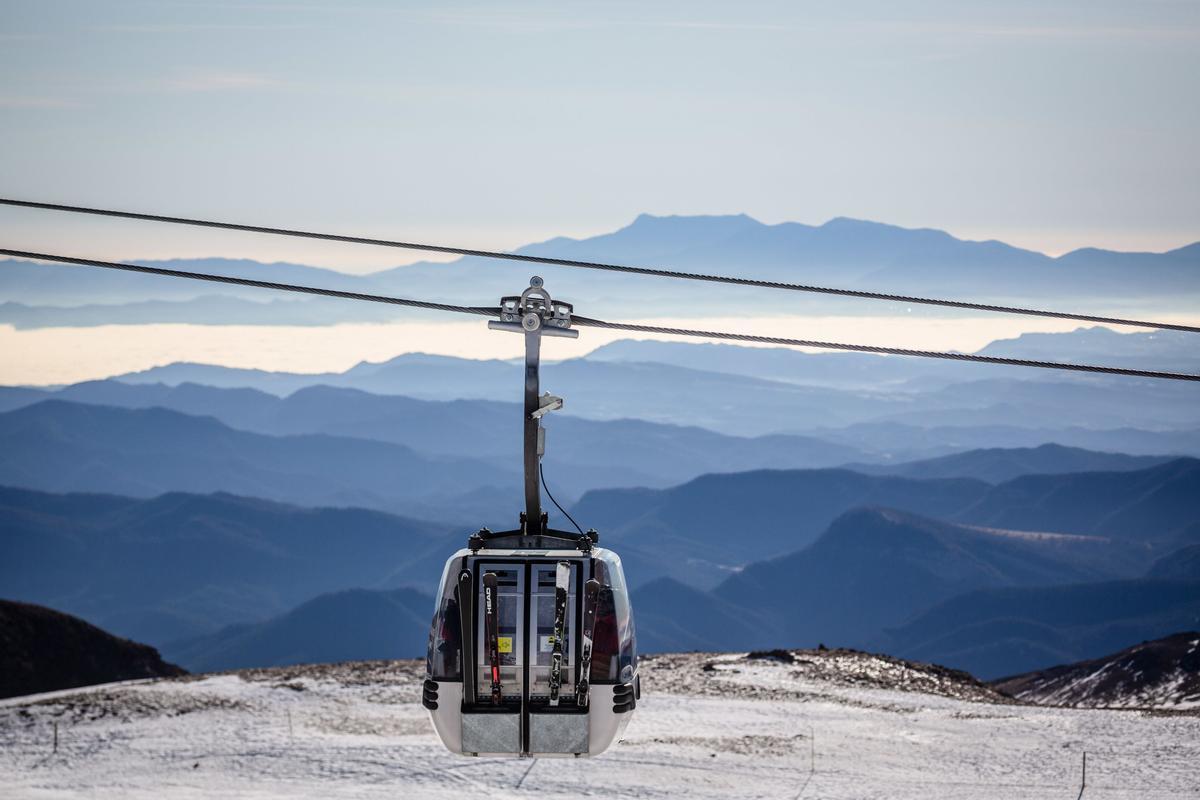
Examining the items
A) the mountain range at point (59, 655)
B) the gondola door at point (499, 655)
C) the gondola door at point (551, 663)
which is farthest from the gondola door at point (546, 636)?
the mountain range at point (59, 655)

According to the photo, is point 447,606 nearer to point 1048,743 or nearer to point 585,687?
point 585,687

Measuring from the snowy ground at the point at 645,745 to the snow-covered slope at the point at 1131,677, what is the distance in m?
26.1

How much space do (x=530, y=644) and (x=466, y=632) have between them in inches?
31.7

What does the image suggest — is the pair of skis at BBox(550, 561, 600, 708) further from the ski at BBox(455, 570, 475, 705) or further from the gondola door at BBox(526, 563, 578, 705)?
the ski at BBox(455, 570, 475, 705)

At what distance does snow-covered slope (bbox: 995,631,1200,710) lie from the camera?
217ft

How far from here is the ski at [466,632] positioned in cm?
1566

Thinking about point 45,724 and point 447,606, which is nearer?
point 447,606

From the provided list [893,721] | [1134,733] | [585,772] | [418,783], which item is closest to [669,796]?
[585,772]

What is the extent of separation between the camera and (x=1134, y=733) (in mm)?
36625

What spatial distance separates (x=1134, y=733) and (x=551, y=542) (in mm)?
26711

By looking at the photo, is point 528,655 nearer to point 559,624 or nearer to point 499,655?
point 499,655

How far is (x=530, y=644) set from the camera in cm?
1606

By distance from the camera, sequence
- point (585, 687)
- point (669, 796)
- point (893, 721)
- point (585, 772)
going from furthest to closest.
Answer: point (893, 721)
point (585, 772)
point (669, 796)
point (585, 687)

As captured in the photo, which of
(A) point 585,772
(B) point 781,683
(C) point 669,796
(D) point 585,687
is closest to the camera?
(D) point 585,687
